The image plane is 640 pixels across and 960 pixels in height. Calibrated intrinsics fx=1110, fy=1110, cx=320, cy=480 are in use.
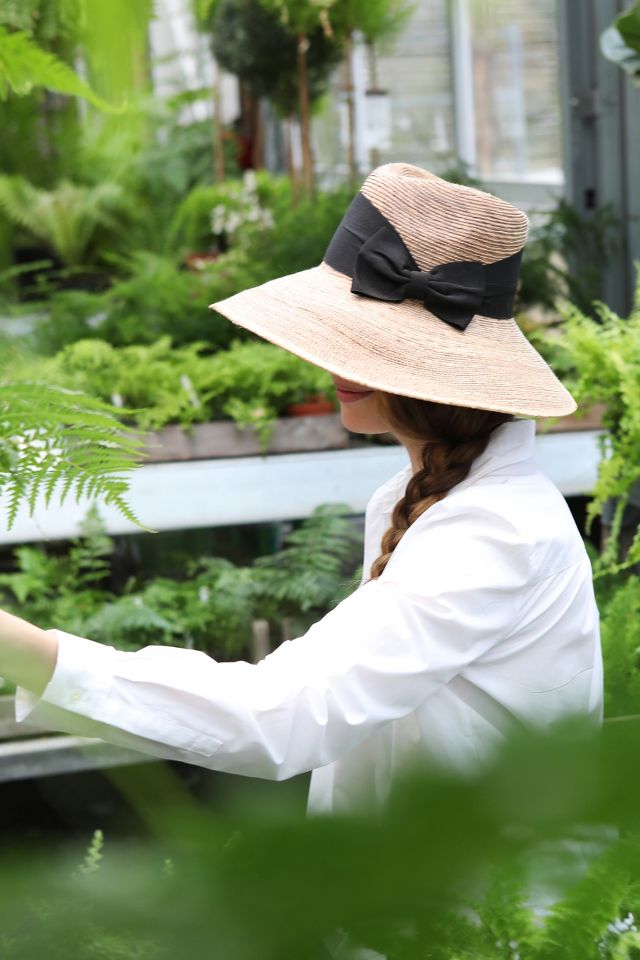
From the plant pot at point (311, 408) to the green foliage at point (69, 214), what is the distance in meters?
3.58

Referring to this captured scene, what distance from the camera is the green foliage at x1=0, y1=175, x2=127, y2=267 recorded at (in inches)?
247

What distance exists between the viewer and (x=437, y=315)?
4.11ft

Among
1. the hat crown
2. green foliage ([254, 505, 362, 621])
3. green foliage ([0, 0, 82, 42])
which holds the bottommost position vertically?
green foliage ([254, 505, 362, 621])

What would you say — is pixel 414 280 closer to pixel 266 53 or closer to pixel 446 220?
pixel 446 220

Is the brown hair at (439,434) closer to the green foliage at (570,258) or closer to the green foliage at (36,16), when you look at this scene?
the green foliage at (36,16)

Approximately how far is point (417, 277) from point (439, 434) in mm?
195

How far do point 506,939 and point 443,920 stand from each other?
37 centimetres

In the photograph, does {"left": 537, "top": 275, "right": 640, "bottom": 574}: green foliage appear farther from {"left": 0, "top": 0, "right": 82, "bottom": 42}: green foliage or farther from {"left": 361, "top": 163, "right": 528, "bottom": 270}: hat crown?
{"left": 0, "top": 0, "right": 82, "bottom": 42}: green foliage

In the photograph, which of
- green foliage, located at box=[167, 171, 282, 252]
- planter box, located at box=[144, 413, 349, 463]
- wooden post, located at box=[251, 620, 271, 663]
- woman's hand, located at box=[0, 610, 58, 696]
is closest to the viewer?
woman's hand, located at box=[0, 610, 58, 696]

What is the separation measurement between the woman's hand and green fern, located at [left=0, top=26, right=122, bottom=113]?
16.5 inches

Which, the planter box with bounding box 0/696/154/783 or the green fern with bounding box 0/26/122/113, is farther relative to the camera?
the planter box with bounding box 0/696/154/783

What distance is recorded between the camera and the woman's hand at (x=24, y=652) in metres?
0.75

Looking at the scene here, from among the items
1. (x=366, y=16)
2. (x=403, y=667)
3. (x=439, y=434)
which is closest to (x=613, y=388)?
(x=439, y=434)

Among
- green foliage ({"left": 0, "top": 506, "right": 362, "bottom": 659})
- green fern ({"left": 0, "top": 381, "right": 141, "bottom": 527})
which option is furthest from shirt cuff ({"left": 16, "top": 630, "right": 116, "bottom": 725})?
green foliage ({"left": 0, "top": 506, "right": 362, "bottom": 659})
